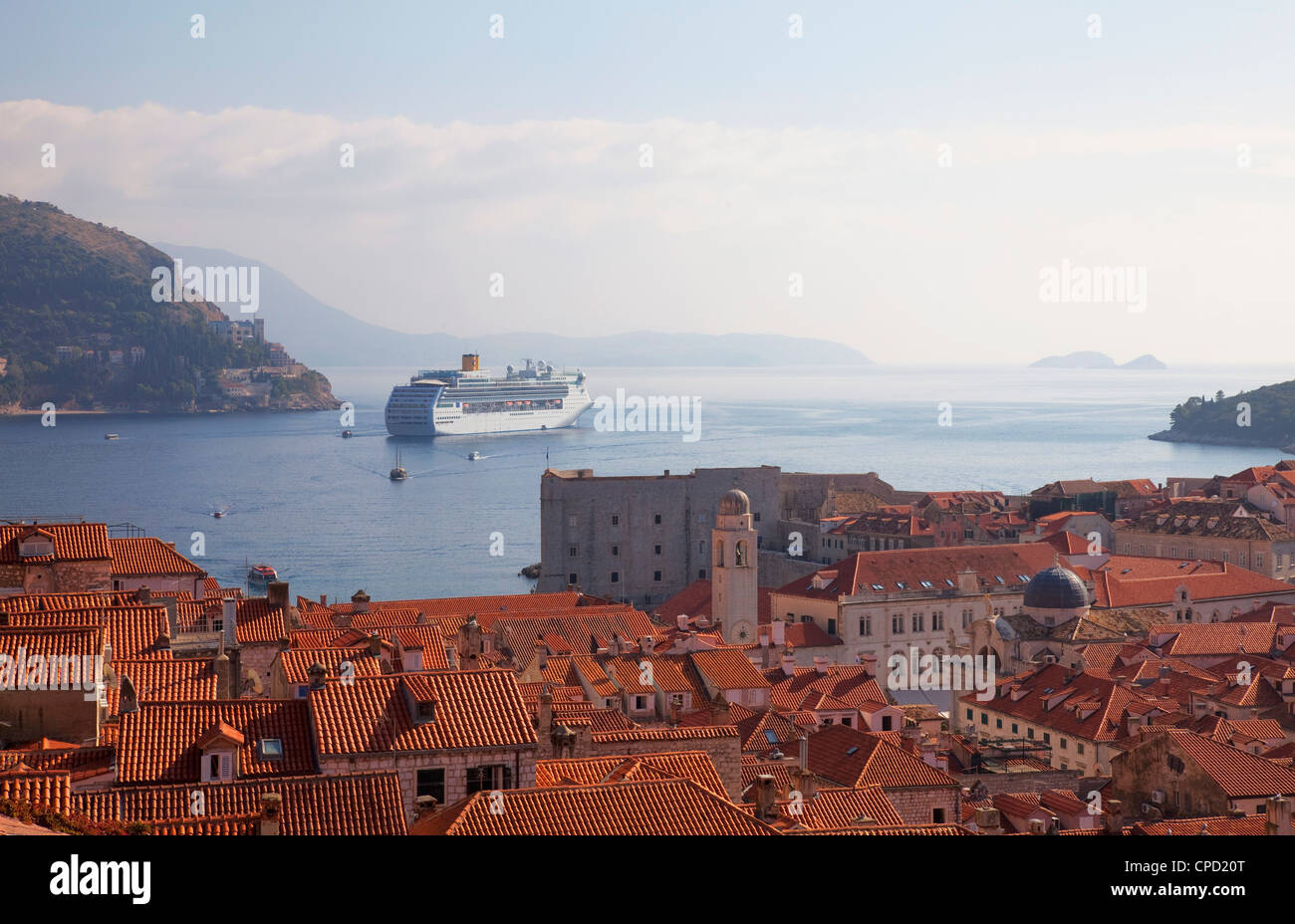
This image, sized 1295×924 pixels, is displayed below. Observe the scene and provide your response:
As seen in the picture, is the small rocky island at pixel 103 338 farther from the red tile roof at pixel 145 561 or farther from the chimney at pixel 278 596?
Result: the chimney at pixel 278 596

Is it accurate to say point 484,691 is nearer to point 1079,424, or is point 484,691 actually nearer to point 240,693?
point 240,693

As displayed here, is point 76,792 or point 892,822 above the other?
point 76,792

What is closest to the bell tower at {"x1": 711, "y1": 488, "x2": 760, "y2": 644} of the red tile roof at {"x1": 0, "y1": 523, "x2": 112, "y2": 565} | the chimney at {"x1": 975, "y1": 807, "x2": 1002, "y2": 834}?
the red tile roof at {"x1": 0, "y1": 523, "x2": 112, "y2": 565}

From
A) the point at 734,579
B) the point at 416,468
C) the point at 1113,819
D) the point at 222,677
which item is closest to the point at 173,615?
the point at 222,677

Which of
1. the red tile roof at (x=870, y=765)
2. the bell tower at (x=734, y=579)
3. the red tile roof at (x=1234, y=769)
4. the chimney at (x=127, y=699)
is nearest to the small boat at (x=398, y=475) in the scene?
the bell tower at (x=734, y=579)

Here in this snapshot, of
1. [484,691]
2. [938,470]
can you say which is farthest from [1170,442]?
[484,691]
